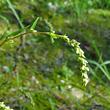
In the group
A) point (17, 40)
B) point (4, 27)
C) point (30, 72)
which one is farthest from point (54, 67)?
point (4, 27)

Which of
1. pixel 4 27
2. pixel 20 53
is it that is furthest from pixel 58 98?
pixel 4 27

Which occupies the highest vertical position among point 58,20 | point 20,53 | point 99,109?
point 58,20

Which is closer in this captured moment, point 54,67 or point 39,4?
point 54,67

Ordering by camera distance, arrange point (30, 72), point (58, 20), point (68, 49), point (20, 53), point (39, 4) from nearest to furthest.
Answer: point (30, 72) → point (20, 53) → point (68, 49) → point (58, 20) → point (39, 4)

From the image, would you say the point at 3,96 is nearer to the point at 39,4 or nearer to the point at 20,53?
the point at 20,53

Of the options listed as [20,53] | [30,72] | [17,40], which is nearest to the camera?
[30,72]

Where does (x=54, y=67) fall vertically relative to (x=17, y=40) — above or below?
below

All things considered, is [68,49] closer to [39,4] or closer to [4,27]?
[4,27]
